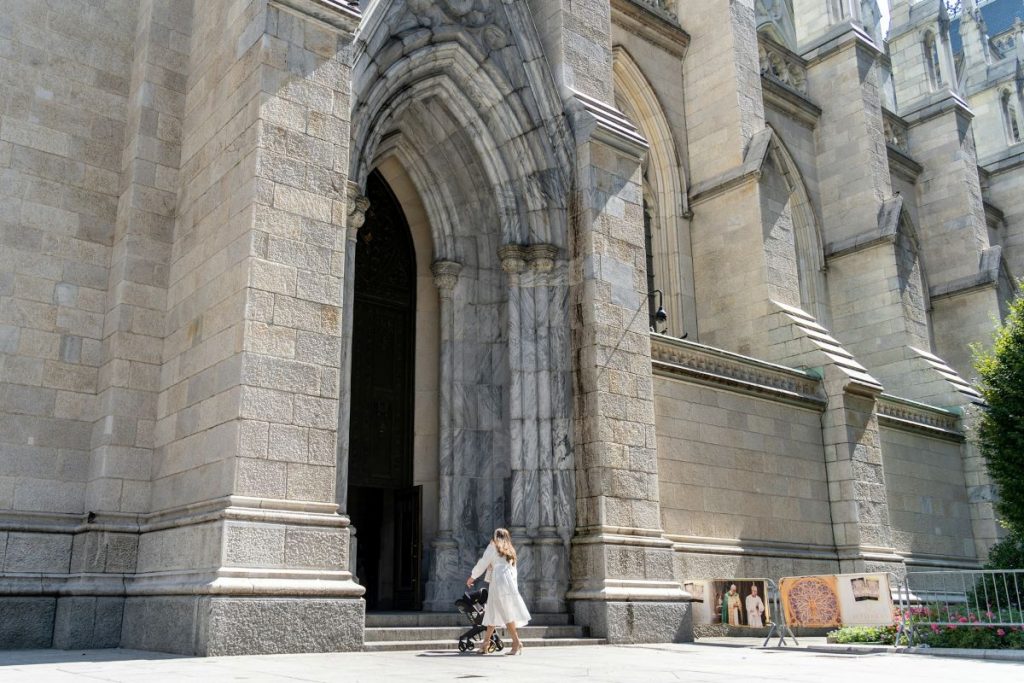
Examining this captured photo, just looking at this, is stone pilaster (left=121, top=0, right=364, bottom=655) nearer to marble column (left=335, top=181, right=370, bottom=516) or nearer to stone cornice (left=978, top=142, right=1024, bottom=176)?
marble column (left=335, top=181, right=370, bottom=516)

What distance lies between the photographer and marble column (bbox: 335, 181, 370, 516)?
36.4 ft

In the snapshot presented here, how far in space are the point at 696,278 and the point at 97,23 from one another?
38.4ft

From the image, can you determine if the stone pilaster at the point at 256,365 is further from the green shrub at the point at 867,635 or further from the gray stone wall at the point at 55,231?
the green shrub at the point at 867,635

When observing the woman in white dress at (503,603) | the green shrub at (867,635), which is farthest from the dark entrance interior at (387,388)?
the green shrub at (867,635)

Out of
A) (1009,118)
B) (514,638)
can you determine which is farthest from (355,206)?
(1009,118)

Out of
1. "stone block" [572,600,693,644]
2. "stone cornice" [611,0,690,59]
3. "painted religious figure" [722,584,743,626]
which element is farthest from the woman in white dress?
"stone cornice" [611,0,690,59]

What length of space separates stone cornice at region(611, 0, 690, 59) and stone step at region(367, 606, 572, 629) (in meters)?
13.1

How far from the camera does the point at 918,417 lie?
2006 centimetres

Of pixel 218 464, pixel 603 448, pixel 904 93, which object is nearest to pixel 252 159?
pixel 218 464

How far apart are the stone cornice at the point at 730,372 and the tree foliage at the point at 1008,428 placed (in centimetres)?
434

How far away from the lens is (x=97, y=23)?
1201cm

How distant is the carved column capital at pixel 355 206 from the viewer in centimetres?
1170

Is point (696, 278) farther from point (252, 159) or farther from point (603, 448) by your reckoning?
point (252, 159)

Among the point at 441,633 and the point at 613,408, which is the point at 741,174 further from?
the point at 441,633
